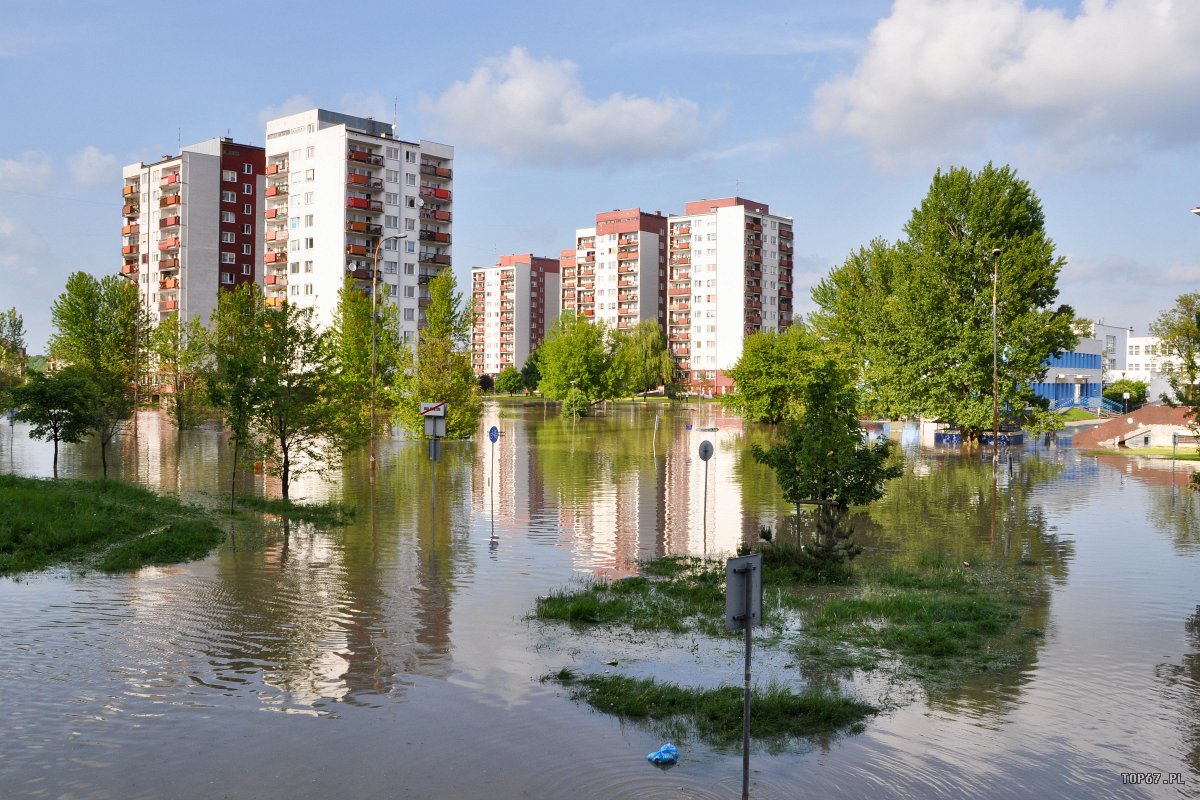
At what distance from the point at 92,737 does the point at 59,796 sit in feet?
4.48

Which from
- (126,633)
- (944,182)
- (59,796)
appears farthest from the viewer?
(944,182)

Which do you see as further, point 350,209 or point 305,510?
point 350,209

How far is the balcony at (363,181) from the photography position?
88.8m

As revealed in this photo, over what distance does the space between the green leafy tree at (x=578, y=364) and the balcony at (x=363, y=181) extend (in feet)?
79.3

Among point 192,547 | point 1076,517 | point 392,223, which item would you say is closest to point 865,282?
point 392,223

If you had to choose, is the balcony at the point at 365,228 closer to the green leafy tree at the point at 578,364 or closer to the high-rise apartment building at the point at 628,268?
the green leafy tree at the point at 578,364

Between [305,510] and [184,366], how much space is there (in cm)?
5895

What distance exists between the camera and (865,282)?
77.1m

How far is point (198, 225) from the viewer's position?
104812mm

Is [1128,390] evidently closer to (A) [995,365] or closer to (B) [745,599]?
(A) [995,365]

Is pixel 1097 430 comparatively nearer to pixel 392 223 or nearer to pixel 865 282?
pixel 865 282

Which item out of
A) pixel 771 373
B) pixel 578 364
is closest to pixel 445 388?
pixel 771 373

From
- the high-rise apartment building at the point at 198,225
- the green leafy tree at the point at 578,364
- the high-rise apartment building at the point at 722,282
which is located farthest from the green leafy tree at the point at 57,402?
the high-rise apartment building at the point at 722,282

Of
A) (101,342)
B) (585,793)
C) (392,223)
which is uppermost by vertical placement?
(392,223)
